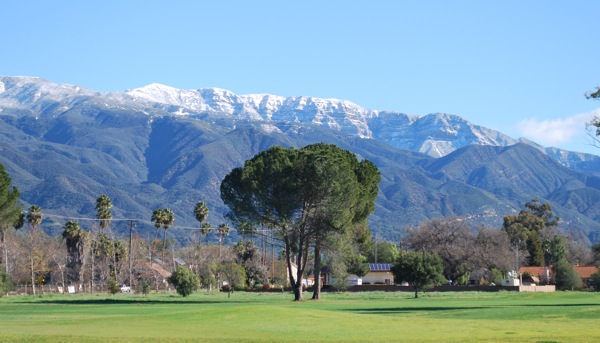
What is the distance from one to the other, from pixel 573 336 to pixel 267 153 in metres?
54.1

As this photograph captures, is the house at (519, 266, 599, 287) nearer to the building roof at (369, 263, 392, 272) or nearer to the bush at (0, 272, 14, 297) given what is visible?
the building roof at (369, 263, 392, 272)

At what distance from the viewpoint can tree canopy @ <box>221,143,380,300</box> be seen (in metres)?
83.9

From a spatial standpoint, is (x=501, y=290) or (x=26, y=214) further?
(x=26, y=214)

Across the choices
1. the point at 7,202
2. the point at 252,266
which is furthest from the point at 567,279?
the point at 7,202

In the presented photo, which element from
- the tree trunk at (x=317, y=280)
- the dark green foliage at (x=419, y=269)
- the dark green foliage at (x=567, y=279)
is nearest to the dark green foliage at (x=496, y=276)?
the dark green foliage at (x=567, y=279)

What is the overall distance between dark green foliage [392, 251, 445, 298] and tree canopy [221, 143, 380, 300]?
12.9 metres

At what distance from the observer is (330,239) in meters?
87.4

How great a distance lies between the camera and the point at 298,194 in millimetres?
84500

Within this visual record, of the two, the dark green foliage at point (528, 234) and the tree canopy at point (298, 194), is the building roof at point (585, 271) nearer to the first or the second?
the dark green foliage at point (528, 234)

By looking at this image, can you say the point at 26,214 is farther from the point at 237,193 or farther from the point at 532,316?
the point at 532,316

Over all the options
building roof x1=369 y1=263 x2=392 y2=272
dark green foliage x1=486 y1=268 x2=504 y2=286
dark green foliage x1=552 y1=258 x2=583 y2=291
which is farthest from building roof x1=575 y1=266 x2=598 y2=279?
building roof x1=369 y1=263 x2=392 y2=272

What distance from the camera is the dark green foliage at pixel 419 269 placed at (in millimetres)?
98375

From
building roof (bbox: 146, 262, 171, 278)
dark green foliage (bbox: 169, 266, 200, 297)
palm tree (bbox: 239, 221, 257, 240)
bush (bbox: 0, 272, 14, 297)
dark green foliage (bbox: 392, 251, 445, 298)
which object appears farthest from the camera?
building roof (bbox: 146, 262, 171, 278)

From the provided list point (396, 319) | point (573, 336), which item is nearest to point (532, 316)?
point (396, 319)
